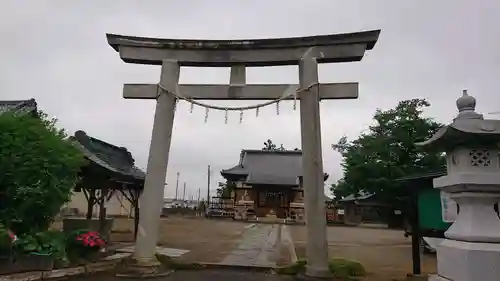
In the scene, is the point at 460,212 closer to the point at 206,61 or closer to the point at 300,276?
the point at 300,276

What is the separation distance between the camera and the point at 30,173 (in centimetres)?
815

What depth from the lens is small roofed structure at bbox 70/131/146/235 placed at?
38.1ft

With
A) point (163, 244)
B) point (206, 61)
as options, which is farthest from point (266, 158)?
point (206, 61)

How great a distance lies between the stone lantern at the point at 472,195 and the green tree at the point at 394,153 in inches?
833

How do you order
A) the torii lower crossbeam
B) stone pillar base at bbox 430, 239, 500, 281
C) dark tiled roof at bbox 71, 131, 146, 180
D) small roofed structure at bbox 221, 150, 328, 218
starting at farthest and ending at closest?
small roofed structure at bbox 221, 150, 328, 218 < dark tiled roof at bbox 71, 131, 146, 180 < the torii lower crossbeam < stone pillar base at bbox 430, 239, 500, 281

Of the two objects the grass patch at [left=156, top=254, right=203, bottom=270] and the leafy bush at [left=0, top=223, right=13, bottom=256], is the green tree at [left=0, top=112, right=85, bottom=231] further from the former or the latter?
the grass patch at [left=156, top=254, right=203, bottom=270]

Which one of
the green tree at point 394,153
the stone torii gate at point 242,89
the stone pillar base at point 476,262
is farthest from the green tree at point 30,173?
the green tree at point 394,153

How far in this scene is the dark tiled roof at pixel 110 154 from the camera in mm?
14702

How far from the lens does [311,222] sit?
8.59 metres

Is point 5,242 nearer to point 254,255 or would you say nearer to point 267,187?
point 254,255

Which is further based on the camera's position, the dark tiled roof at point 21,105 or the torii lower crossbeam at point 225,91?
the dark tiled roof at point 21,105

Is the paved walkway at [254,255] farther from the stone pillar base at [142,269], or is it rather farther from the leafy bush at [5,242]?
the leafy bush at [5,242]

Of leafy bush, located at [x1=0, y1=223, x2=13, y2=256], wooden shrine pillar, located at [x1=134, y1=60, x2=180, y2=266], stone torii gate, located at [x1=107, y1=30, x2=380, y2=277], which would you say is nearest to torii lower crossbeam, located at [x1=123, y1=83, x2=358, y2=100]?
stone torii gate, located at [x1=107, y1=30, x2=380, y2=277]

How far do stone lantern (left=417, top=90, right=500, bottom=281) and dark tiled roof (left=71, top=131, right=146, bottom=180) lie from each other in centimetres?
1040
